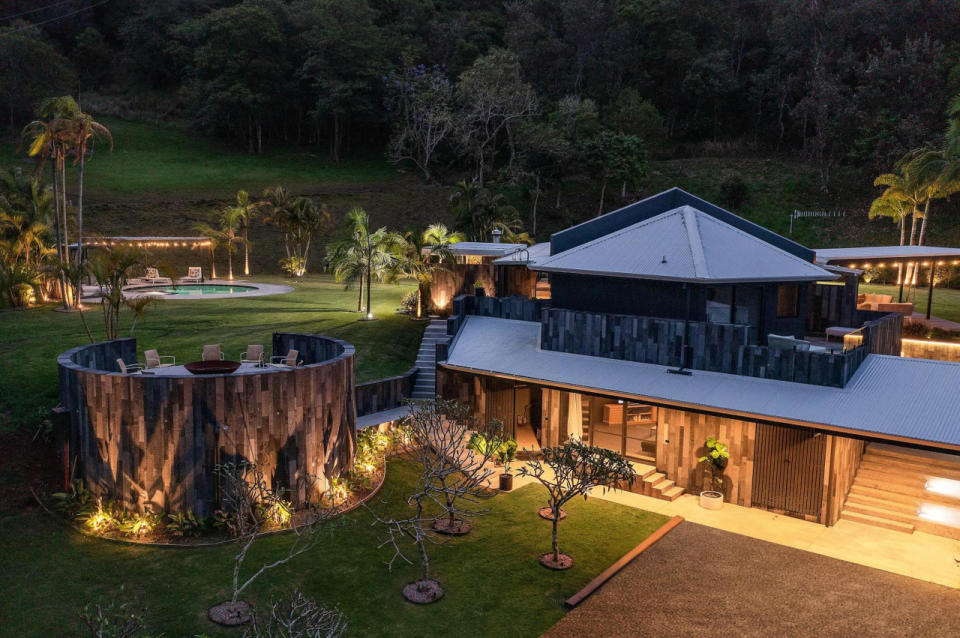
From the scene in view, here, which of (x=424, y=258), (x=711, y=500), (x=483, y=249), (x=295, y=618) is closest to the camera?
(x=295, y=618)

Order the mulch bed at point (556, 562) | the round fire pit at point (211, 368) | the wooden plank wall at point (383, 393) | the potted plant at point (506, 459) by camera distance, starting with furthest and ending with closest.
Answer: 1. the wooden plank wall at point (383, 393)
2. the potted plant at point (506, 459)
3. the round fire pit at point (211, 368)
4. the mulch bed at point (556, 562)

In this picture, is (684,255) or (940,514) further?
(684,255)

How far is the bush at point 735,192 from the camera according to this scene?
Answer: 60500mm

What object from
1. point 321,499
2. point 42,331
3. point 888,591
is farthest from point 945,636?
point 42,331

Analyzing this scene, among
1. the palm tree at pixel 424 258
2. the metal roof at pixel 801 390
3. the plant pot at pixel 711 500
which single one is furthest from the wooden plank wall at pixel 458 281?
the plant pot at pixel 711 500

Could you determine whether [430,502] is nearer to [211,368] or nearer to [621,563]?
[621,563]

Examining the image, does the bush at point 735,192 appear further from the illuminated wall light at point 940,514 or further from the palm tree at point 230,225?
the illuminated wall light at point 940,514

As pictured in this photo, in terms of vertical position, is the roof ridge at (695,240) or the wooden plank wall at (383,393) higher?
the roof ridge at (695,240)

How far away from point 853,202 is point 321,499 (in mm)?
58657

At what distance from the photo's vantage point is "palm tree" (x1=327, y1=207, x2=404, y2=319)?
27422 millimetres

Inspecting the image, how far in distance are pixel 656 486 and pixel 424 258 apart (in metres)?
15.5

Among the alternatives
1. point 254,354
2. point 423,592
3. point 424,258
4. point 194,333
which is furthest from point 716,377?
point 194,333

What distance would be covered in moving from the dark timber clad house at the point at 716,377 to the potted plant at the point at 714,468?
21cm

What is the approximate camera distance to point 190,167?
6650cm
